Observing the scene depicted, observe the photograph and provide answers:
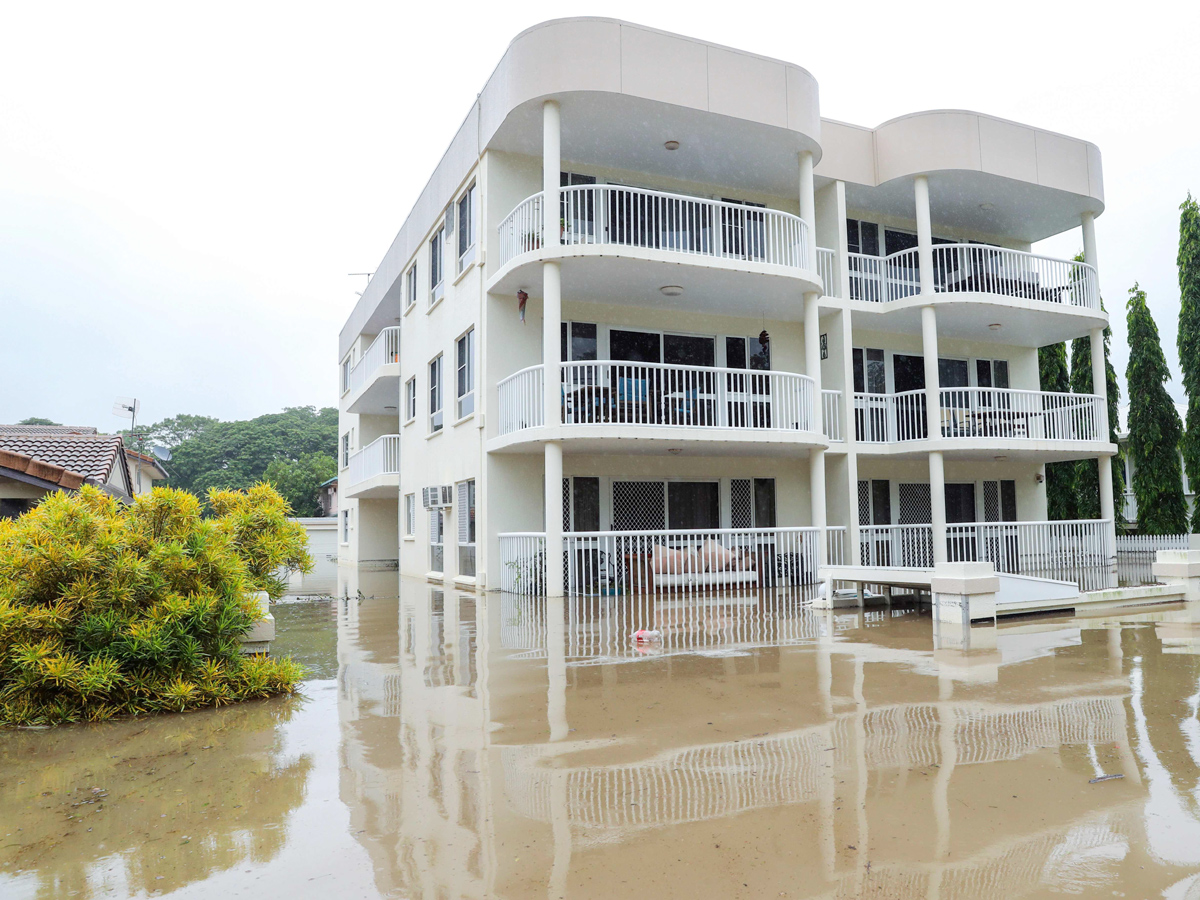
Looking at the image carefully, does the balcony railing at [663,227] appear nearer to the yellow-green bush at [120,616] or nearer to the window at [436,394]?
the window at [436,394]

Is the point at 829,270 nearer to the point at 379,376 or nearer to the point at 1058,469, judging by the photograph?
the point at 1058,469

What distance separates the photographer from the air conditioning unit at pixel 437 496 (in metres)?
18.5

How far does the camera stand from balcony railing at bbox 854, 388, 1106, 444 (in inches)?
743

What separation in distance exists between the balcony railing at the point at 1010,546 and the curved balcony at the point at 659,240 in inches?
234

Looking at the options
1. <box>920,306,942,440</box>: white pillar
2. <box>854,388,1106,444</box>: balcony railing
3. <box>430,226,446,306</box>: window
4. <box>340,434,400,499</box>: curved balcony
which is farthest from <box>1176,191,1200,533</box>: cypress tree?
<box>340,434,400,499</box>: curved balcony

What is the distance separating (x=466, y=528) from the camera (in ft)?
58.1

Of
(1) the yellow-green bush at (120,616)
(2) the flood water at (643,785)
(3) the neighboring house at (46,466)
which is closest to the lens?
(2) the flood water at (643,785)

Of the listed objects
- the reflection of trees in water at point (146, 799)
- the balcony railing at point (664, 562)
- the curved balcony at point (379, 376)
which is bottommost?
the reflection of trees in water at point (146, 799)

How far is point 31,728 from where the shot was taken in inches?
219

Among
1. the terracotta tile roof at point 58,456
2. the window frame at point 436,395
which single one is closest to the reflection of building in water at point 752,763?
the terracotta tile roof at point 58,456

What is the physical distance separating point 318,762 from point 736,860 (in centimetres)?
253

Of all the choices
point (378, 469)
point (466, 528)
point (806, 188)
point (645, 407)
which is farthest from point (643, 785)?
point (378, 469)

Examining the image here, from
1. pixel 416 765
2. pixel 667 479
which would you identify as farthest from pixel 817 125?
pixel 416 765

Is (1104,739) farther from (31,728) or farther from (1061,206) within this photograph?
(1061,206)
